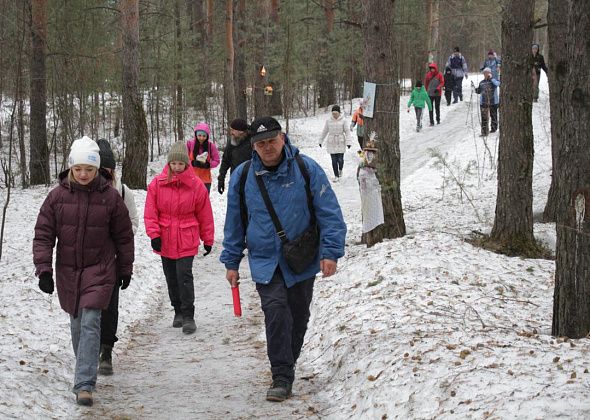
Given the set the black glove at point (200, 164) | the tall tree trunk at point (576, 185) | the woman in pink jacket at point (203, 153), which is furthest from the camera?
the black glove at point (200, 164)

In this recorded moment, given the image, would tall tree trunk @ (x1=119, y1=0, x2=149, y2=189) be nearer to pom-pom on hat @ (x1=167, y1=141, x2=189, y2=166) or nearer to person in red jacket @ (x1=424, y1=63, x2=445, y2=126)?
pom-pom on hat @ (x1=167, y1=141, x2=189, y2=166)

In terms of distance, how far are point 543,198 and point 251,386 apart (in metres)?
9.05

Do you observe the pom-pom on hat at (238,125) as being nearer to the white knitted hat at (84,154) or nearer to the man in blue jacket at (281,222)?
the white knitted hat at (84,154)

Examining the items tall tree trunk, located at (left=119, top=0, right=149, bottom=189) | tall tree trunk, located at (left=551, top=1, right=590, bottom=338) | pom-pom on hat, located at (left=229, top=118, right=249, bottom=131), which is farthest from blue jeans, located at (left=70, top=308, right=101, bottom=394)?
tall tree trunk, located at (left=119, top=0, right=149, bottom=189)

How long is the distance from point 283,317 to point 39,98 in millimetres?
15597

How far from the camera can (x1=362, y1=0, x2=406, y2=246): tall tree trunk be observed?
926cm

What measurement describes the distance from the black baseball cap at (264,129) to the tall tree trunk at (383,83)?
Result: 4.10m

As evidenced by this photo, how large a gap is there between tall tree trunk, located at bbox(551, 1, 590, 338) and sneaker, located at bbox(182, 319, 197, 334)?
407 centimetres

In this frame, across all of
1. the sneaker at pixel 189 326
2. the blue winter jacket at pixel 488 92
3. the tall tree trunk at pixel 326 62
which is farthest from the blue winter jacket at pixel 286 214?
the tall tree trunk at pixel 326 62

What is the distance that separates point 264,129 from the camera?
5281mm

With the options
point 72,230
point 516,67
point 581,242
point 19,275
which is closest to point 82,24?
point 19,275

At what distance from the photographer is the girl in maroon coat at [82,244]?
18.0 ft

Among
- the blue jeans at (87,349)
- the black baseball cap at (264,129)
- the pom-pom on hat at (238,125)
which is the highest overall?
the pom-pom on hat at (238,125)

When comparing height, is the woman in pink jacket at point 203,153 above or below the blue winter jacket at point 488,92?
below
